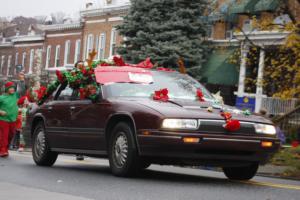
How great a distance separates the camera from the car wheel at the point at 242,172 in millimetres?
10117

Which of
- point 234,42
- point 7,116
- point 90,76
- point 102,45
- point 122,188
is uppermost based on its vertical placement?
point 102,45

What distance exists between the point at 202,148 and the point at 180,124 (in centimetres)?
41

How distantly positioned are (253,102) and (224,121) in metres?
24.6

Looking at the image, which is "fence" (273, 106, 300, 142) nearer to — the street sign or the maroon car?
the street sign

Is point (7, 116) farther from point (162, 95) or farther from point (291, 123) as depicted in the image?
point (291, 123)

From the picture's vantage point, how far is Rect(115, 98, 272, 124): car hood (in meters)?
9.14

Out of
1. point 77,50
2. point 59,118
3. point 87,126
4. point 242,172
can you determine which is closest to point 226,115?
point 242,172

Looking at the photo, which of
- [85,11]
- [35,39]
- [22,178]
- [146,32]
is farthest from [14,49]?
[22,178]

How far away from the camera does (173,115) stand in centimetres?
910

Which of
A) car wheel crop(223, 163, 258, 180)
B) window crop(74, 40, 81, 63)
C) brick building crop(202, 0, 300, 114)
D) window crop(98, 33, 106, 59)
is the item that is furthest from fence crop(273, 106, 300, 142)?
window crop(74, 40, 81, 63)

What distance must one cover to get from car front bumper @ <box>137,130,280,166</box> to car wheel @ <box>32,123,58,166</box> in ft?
10.8

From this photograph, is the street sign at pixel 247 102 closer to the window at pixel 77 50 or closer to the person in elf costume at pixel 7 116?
the person in elf costume at pixel 7 116

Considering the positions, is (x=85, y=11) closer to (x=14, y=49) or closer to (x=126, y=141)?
(x=14, y=49)

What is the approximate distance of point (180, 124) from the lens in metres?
9.05
